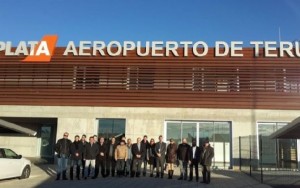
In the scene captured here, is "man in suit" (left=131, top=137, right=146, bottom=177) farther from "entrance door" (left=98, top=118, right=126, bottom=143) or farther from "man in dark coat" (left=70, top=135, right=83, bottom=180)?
"entrance door" (left=98, top=118, right=126, bottom=143)

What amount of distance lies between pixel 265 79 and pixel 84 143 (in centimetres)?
1094

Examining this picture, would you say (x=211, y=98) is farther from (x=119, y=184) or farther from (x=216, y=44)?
(x=119, y=184)

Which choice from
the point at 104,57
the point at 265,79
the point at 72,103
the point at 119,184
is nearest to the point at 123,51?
the point at 104,57

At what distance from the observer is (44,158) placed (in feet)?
85.0

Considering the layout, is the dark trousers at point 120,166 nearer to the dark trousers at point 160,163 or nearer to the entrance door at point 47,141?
the dark trousers at point 160,163

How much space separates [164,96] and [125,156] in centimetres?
643

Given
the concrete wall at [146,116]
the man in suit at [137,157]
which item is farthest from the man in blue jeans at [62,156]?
the concrete wall at [146,116]

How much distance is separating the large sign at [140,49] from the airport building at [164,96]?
0.28 metres

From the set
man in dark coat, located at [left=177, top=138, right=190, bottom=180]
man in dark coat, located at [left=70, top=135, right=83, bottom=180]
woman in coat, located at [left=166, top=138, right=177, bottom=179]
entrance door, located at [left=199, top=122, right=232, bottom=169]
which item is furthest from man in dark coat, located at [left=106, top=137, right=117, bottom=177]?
entrance door, located at [left=199, top=122, right=232, bottom=169]

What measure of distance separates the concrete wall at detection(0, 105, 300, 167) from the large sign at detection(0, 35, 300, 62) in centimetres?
307

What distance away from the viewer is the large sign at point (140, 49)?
23469mm

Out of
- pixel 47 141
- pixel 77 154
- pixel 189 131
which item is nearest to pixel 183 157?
pixel 77 154

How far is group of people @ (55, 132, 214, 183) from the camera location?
54.1 feet

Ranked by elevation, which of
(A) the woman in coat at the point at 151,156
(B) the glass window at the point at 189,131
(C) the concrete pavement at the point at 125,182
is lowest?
(C) the concrete pavement at the point at 125,182
